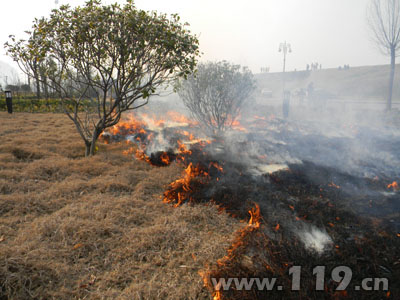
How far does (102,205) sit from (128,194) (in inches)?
27.7

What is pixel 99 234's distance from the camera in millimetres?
3527

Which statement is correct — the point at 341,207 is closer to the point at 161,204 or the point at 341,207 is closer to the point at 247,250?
the point at 247,250

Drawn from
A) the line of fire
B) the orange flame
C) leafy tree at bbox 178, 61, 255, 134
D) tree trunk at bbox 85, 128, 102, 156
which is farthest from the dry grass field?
leafy tree at bbox 178, 61, 255, 134

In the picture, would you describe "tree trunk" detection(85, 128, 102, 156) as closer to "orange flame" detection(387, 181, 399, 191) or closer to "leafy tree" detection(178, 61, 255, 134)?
"leafy tree" detection(178, 61, 255, 134)

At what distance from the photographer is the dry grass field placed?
104 inches

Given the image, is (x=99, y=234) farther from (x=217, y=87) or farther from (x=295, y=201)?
(x=217, y=87)

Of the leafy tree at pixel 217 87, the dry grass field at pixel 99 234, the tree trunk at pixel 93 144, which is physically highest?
the leafy tree at pixel 217 87

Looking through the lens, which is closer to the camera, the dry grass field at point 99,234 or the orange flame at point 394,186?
the dry grass field at point 99,234

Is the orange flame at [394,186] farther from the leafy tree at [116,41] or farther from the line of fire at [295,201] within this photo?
the leafy tree at [116,41]

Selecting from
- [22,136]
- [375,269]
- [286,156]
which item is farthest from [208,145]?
[22,136]

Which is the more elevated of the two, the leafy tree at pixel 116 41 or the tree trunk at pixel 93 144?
the leafy tree at pixel 116 41

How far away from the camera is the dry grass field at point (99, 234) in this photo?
8.70ft

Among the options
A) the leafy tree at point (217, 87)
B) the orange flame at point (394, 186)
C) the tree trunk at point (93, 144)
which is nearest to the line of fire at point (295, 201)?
the orange flame at point (394, 186)

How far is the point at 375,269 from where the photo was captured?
2830 mm
